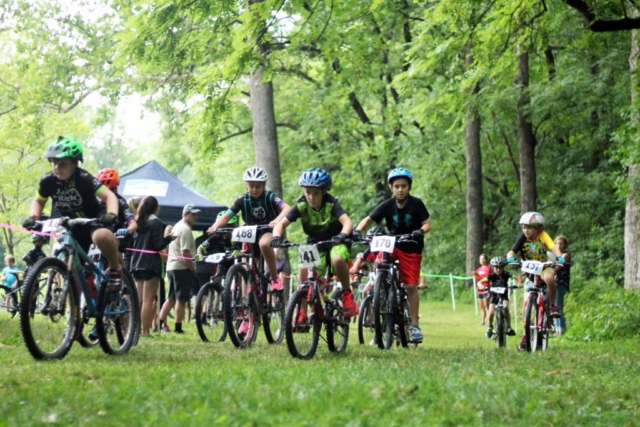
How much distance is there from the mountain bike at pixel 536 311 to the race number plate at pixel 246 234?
3.35 meters

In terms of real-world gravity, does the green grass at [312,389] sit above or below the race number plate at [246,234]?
below

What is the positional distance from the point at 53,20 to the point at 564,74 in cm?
1250

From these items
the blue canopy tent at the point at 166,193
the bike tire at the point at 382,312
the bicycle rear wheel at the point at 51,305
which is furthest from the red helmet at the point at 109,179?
the blue canopy tent at the point at 166,193

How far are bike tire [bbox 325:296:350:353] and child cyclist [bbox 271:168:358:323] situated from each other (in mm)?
124

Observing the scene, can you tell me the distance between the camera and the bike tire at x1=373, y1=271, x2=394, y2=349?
38.8ft

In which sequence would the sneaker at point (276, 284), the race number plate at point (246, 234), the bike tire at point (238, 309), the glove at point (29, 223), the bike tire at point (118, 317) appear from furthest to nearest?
the sneaker at point (276, 284) < the race number plate at point (246, 234) < the bike tire at point (238, 309) < the bike tire at point (118, 317) < the glove at point (29, 223)

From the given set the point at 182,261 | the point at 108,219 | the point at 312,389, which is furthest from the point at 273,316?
the point at 312,389

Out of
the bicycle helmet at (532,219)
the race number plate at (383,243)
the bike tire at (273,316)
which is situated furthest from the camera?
the bicycle helmet at (532,219)

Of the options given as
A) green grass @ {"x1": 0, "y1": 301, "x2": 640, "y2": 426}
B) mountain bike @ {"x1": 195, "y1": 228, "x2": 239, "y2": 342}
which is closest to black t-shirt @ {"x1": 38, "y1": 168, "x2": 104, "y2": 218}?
green grass @ {"x1": 0, "y1": 301, "x2": 640, "y2": 426}

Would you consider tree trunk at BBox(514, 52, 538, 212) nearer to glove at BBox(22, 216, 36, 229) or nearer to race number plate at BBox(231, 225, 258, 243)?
race number plate at BBox(231, 225, 258, 243)

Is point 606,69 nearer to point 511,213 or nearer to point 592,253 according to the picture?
point 592,253

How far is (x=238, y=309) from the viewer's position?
1195cm

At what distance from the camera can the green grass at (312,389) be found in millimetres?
6484

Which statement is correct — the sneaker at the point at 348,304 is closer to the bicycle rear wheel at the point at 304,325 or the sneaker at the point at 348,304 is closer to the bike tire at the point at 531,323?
the bicycle rear wheel at the point at 304,325
